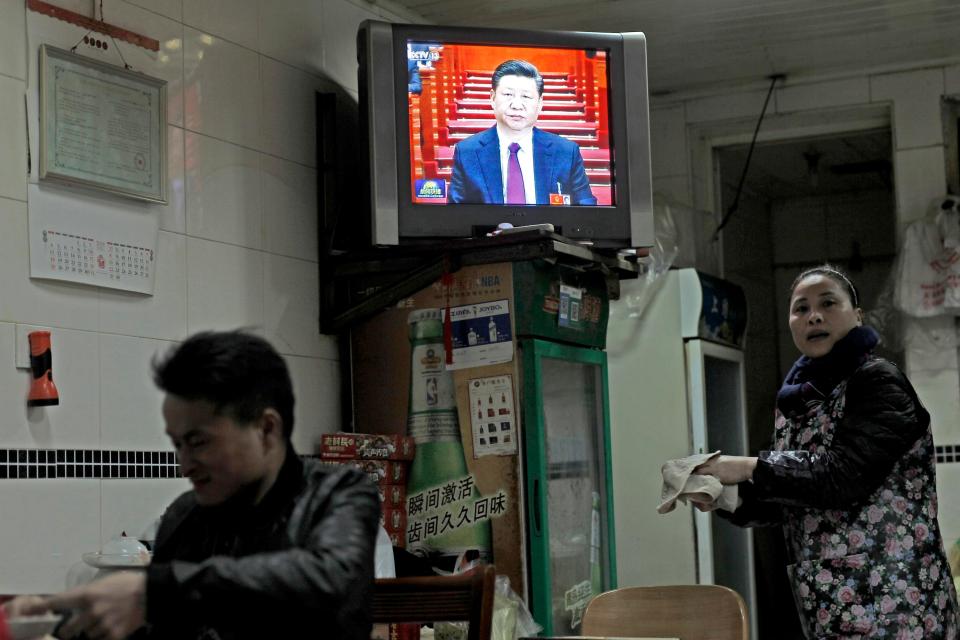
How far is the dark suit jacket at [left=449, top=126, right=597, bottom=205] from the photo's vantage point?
4594mm

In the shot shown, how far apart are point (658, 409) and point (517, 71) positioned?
6.14 ft

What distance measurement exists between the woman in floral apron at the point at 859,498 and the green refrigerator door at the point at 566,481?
1414 millimetres

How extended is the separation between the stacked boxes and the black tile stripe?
0.59 m

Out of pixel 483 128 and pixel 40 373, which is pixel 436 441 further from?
pixel 40 373

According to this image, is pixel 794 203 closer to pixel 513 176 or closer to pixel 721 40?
pixel 721 40

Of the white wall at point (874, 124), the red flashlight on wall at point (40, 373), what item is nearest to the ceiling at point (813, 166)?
the white wall at point (874, 124)

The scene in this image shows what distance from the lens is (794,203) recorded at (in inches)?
369

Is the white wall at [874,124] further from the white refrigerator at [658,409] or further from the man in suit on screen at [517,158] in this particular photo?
the man in suit on screen at [517,158]

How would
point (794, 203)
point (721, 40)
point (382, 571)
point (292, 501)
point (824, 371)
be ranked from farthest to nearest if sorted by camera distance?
point (794, 203), point (721, 40), point (382, 571), point (824, 371), point (292, 501)

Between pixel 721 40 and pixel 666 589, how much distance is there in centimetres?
355

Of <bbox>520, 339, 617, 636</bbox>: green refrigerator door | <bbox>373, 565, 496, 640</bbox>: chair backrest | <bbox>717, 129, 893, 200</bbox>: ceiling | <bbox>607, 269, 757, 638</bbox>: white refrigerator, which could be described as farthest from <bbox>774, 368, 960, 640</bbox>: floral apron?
<bbox>717, 129, 893, 200</bbox>: ceiling

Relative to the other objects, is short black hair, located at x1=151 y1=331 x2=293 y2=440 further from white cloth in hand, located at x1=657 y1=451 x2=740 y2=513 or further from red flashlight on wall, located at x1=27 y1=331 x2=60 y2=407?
red flashlight on wall, located at x1=27 y1=331 x2=60 y2=407

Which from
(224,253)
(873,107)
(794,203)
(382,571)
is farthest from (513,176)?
(794,203)

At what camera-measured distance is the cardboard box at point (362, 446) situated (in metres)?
4.26
